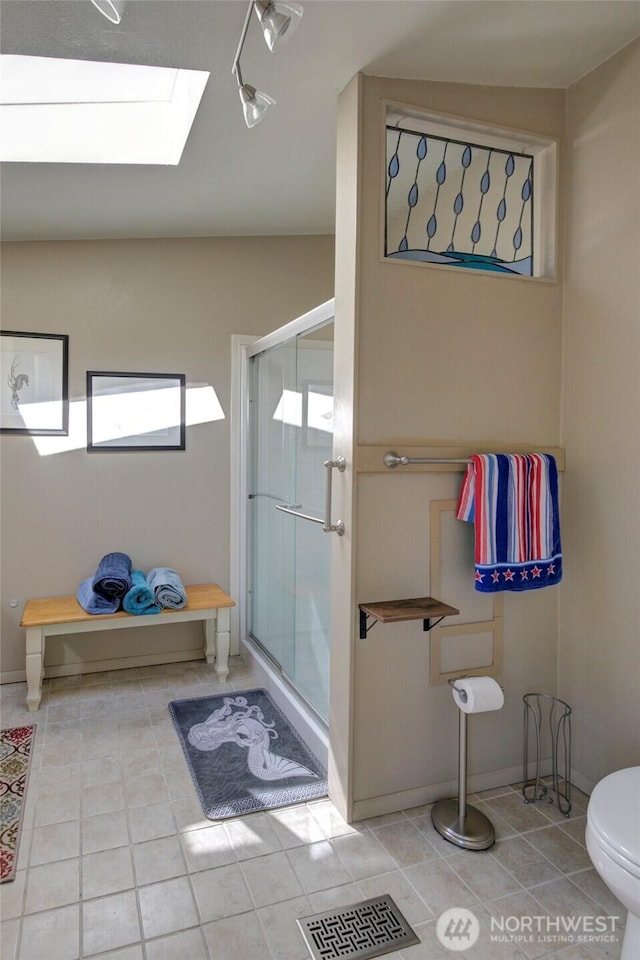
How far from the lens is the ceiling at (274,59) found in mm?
1660

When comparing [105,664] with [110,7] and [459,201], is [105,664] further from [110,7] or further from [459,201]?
[110,7]

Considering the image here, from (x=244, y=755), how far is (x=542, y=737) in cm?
120

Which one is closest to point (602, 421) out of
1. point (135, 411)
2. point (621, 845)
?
point (621, 845)

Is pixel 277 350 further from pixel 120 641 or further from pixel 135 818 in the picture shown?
pixel 135 818

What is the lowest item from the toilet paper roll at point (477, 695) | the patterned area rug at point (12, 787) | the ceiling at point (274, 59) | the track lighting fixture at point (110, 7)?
the patterned area rug at point (12, 787)

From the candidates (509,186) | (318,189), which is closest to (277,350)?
(318,189)

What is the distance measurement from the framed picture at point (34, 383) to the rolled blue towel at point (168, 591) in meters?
0.93

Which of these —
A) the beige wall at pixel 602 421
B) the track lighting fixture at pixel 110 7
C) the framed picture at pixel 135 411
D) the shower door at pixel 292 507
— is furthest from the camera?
the framed picture at pixel 135 411

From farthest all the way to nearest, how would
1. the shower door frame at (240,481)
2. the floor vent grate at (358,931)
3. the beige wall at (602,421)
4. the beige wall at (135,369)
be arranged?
1. the shower door frame at (240,481)
2. the beige wall at (135,369)
3. the beige wall at (602,421)
4. the floor vent grate at (358,931)

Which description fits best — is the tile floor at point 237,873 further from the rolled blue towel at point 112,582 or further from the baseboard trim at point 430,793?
the rolled blue towel at point 112,582

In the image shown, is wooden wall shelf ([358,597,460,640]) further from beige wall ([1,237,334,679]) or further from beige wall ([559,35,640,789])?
beige wall ([1,237,334,679])

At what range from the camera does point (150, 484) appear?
347 centimetres

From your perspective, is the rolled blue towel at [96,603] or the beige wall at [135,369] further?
the beige wall at [135,369]

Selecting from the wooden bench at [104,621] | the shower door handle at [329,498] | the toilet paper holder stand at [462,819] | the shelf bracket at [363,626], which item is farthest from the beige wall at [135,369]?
the toilet paper holder stand at [462,819]
